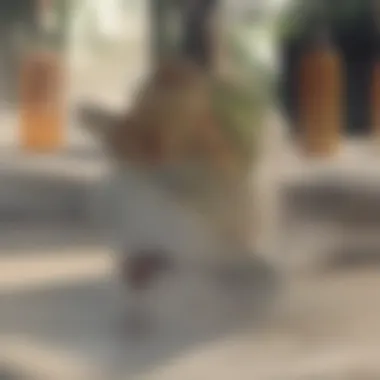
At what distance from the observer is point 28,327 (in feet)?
2.17

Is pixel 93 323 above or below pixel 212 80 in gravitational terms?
below

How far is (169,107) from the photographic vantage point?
650 mm

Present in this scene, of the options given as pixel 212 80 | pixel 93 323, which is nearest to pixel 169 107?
pixel 212 80

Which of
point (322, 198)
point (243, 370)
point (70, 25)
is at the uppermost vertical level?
point (70, 25)

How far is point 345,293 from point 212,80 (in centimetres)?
19

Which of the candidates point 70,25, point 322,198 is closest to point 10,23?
point 70,25

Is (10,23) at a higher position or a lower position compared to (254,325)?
higher

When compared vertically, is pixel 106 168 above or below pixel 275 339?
above

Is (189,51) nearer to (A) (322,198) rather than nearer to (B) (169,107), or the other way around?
(B) (169,107)

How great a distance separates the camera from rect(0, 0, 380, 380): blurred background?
0.64m

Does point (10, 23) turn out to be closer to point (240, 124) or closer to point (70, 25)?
point (70, 25)

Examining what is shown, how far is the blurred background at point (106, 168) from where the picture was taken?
642 mm

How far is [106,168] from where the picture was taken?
65cm

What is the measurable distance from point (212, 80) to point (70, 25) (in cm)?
11
